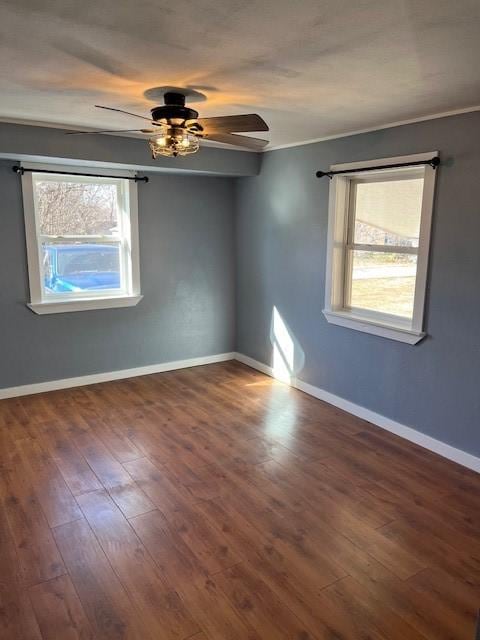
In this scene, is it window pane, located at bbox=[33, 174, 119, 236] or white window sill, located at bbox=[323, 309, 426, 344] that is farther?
window pane, located at bbox=[33, 174, 119, 236]

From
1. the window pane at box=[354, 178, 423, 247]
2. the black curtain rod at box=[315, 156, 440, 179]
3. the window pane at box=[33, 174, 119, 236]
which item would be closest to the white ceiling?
the black curtain rod at box=[315, 156, 440, 179]

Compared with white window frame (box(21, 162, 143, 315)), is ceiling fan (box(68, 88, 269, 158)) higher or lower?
higher

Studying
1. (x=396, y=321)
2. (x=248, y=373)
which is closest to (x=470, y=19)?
(x=396, y=321)

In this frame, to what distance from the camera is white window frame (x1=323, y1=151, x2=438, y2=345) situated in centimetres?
326

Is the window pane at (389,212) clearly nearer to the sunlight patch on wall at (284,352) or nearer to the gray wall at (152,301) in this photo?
the sunlight patch on wall at (284,352)

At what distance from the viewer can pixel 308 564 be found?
2.27m

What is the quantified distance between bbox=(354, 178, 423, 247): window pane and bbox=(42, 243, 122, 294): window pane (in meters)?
2.41

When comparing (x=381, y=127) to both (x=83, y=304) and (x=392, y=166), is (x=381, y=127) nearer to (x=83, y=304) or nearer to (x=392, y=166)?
(x=392, y=166)

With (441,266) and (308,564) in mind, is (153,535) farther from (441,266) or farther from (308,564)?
(441,266)

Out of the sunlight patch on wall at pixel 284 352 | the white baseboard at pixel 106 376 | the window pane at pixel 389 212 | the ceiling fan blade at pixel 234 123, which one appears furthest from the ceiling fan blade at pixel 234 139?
the white baseboard at pixel 106 376

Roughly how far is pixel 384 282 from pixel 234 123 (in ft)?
6.37

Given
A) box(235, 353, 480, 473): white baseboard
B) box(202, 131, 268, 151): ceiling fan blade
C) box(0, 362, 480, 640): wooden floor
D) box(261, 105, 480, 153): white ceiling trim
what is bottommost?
box(0, 362, 480, 640): wooden floor

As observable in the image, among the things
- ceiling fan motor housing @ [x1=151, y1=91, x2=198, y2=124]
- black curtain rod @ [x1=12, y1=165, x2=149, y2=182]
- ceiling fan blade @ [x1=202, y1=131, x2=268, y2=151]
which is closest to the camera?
ceiling fan motor housing @ [x1=151, y1=91, x2=198, y2=124]

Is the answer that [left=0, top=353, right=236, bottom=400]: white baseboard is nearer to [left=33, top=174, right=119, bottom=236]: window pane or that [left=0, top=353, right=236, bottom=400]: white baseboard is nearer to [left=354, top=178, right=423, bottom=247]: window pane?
[left=33, top=174, right=119, bottom=236]: window pane
